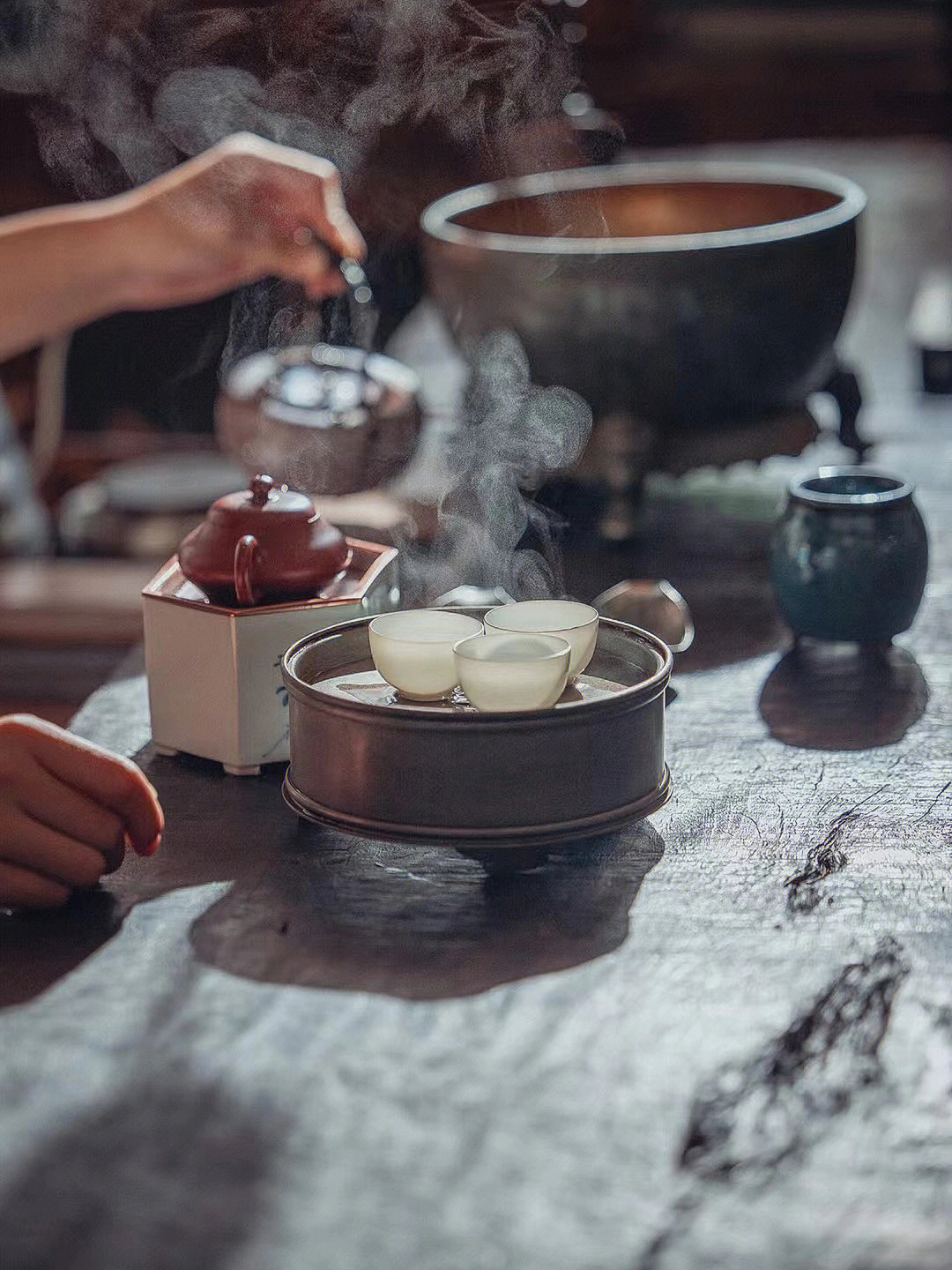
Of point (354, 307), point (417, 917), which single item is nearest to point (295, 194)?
point (354, 307)

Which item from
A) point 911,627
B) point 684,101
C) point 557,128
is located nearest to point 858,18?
point 684,101

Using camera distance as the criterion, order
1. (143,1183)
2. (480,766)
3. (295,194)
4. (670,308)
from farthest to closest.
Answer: (295,194) < (670,308) < (480,766) < (143,1183)

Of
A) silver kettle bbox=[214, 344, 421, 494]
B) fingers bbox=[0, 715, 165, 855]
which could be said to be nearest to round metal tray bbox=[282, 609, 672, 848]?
fingers bbox=[0, 715, 165, 855]

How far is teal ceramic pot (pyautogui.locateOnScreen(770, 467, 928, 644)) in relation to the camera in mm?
1597

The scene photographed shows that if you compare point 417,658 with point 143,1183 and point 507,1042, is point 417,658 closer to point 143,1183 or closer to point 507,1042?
point 507,1042

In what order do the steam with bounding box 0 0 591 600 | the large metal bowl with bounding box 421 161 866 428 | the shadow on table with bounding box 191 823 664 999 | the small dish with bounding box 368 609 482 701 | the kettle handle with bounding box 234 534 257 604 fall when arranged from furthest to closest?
the steam with bounding box 0 0 591 600 < the large metal bowl with bounding box 421 161 866 428 < the kettle handle with bounding box 234 534 257 604 < the small dish with bounding box 368 609 482 701 < the shadow on table with bounding box 191 823 664 999

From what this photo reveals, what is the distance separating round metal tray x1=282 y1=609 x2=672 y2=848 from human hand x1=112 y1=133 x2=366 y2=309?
41.7 inches

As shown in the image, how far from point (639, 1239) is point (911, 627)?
1.09 meters

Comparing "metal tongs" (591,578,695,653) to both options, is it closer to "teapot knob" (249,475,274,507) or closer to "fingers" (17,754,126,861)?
"teapot knob" (249,475,274,507)

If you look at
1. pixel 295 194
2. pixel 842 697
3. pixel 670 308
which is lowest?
pixel 842 697

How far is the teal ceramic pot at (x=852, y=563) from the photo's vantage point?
1.60 m

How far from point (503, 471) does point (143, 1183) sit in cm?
139

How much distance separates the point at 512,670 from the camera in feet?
3.59

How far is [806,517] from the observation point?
1.63m
